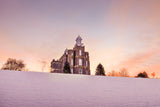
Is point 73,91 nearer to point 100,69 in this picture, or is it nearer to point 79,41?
point 100,69

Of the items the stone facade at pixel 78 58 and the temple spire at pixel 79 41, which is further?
the temple spire at pixel 79 41

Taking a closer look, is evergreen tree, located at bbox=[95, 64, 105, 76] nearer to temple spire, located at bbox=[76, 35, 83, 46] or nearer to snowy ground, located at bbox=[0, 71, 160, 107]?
temple spire, located at bbox=[76, 35, 83, 46]

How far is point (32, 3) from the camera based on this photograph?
8.60m

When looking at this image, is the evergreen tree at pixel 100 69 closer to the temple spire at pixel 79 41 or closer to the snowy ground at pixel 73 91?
the temple spire at pixel 79 41

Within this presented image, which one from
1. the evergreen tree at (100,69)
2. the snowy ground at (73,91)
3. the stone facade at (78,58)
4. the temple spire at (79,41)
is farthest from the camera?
the temple spire at (79,41)

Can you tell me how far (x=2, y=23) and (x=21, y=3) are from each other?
4444 millimetres

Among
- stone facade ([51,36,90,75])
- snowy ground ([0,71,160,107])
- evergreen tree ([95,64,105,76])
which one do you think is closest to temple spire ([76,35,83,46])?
stone facade ([51,36,90,75])

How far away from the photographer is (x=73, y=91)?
129 inches

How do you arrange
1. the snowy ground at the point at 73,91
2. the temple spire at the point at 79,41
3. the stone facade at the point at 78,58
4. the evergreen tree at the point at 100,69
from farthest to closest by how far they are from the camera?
the temple spire at the point at 79,41 < the evergreen tree at the point at 100,69 < the stone facade at the point at 78,58 < the snowy ground at the point at 73,91

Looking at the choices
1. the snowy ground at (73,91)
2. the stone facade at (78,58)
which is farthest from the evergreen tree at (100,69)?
the snowy ground at (73,91)

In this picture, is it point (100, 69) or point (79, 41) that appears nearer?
point (100, 69)

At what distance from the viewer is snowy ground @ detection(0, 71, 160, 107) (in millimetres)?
2689

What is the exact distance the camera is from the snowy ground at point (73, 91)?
269 centimetres

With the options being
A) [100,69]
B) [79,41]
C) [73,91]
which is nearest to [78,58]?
[79,41]
